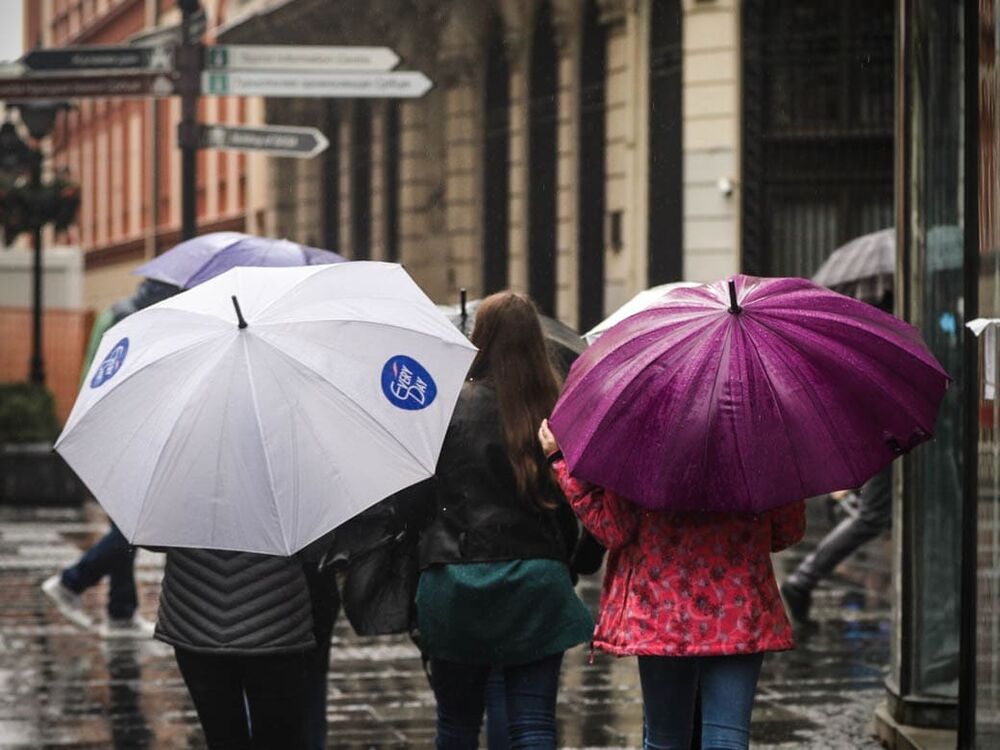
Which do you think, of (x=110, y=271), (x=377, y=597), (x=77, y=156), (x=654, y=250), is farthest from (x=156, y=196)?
(x=377, y=597)

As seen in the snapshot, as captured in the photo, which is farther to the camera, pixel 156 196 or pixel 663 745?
pixel 156 196

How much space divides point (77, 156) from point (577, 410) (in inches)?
1987

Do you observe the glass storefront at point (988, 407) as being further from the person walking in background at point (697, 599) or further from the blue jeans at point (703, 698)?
the blue jeans at point (703, 698)

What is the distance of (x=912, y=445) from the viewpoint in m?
5.01

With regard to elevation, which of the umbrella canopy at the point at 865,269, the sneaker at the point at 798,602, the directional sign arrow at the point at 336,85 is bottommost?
the sneaker at the point at 798,602

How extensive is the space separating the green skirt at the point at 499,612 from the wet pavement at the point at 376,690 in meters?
2.31

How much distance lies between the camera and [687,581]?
208 inches

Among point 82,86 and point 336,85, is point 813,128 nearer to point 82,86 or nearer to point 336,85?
point 336,85

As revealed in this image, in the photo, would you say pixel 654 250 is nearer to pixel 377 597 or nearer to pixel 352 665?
pixel 352 665

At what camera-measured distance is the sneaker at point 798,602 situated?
37.4 feet

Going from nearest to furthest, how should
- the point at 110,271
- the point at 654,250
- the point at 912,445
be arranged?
the point at 912,445 → the point at 654,250 → the point at 110,271

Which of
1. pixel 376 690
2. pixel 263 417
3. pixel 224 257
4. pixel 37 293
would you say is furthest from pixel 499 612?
pixel 37 293

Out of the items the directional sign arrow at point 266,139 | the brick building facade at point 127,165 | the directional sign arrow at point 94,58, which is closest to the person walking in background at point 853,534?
the directional sign arrow at point 266,139

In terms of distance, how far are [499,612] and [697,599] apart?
66 centimetres
